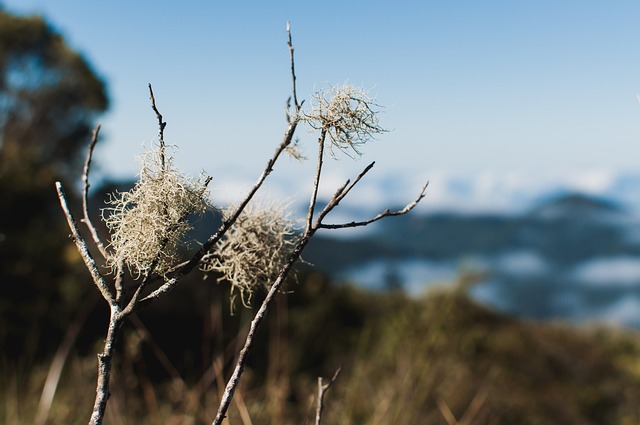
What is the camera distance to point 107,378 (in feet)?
1.42

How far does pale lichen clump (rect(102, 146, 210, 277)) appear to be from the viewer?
0.51 meters

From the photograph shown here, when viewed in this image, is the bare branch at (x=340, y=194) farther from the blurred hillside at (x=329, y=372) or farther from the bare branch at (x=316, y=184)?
the blurred hillside at (x=329, y=372)

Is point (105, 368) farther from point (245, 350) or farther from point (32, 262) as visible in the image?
point (32, 262)

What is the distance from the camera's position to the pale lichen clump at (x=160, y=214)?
513 mm

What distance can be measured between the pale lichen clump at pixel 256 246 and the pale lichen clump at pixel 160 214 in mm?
53

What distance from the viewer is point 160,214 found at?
1.74 ft

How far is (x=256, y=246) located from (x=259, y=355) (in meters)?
5.03

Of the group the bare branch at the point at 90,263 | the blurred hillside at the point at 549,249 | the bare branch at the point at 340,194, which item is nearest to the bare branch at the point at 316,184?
the bare branch at the point at 340,194

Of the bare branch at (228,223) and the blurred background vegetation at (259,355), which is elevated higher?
the bare branch at (228,223)

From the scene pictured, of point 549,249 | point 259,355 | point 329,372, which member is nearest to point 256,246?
point 259,355

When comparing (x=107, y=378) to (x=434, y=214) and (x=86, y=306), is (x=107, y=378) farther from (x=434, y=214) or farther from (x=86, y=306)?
(x=434, y=214)

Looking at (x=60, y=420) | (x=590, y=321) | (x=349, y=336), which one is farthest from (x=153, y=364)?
(x=590, y=321)

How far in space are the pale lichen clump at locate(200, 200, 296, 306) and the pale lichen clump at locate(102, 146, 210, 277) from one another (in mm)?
53

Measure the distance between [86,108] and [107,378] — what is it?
22642 millimetres
